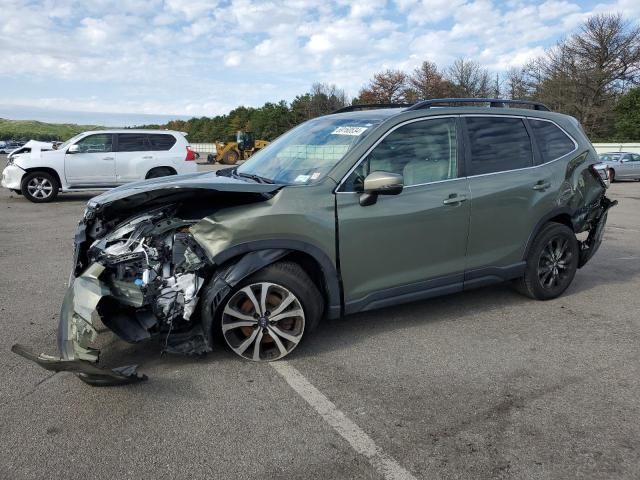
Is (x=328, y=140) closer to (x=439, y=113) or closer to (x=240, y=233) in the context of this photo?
(x=439, y=113)

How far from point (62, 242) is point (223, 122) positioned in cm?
8210

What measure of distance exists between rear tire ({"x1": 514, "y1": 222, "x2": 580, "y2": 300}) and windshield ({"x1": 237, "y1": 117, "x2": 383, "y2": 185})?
2.02 meters

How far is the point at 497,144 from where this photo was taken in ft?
15.2

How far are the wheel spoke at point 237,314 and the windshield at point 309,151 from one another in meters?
1.07

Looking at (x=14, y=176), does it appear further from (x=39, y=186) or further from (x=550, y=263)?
(x=550, y=263)

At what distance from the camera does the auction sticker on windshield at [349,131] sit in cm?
414

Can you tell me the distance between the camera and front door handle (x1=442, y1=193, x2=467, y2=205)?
4202 millimetres

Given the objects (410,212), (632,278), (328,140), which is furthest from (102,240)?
(632,278)

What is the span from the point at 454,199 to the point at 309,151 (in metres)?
1.24

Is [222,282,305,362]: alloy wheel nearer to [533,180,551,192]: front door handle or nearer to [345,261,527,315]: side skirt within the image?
[345,261,527,315]: side skirt

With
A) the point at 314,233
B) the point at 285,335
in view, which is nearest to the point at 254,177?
the point at 314,233

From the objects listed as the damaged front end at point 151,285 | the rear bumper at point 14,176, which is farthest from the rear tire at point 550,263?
the rear bumper at point 14,176

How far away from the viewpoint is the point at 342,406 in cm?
312

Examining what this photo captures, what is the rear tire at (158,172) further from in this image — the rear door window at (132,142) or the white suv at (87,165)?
the rear door window at (132,142)
